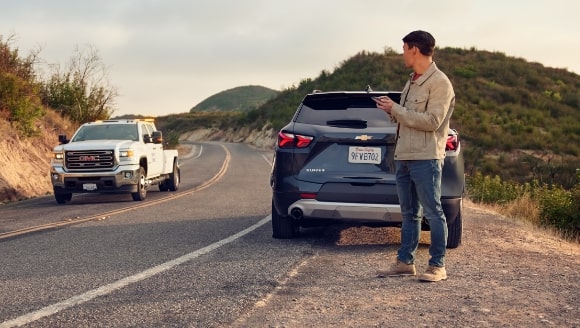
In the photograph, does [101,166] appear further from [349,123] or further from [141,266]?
[349,123]

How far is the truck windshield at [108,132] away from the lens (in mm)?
13914

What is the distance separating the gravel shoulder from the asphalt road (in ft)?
0.92

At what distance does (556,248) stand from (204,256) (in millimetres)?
4422

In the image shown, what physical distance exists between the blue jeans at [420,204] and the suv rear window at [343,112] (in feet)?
4.42

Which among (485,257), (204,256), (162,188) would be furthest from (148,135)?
(485,257)

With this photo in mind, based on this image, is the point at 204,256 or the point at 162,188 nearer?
the point at 204,256

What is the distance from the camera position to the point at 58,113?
24.0m

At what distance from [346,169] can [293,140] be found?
72 cm

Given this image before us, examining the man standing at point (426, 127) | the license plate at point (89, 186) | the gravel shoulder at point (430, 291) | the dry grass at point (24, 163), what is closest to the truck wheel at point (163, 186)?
the license plate at point (89, 186)

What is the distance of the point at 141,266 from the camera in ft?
19.5

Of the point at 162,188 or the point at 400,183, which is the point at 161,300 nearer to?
the point at 400,183

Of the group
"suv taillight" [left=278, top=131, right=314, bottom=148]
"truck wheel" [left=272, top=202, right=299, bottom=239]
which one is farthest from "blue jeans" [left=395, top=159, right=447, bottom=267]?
"truck wheel" [left=272, top=202, right=299, bottom=239]

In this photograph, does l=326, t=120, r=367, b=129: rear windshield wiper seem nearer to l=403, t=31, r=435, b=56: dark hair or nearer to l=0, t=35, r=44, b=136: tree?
l=403, t=31, r=435, b=56: dark hair

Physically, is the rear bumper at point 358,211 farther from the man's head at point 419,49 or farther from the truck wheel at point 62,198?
the truck wheel at point 62,198
